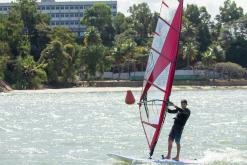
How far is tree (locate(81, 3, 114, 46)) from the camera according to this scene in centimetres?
12416

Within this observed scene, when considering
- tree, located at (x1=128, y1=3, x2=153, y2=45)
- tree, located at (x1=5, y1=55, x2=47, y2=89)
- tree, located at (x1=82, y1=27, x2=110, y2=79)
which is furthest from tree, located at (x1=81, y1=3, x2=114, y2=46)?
tree, located at (x1=5, y1=55, x2=47, y2=89)

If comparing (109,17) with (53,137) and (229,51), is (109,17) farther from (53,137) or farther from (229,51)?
(53,137)

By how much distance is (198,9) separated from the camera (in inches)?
4776

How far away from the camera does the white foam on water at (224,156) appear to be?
66.0ft

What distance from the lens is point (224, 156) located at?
21422 millimetres

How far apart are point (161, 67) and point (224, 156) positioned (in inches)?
200

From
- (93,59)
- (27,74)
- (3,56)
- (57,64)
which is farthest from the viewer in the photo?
(93,59)

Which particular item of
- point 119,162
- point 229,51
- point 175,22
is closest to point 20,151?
point 119,162

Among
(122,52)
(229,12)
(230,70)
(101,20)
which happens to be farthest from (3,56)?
(229,12)

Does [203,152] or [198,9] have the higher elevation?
A: [198,9]

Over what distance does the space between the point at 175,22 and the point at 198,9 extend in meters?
105

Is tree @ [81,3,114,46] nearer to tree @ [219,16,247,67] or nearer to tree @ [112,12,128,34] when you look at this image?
tree @ [112,12,128,34]

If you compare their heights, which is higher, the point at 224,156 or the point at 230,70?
the point at 224,156

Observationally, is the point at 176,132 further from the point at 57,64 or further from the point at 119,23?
the point at 119,23
